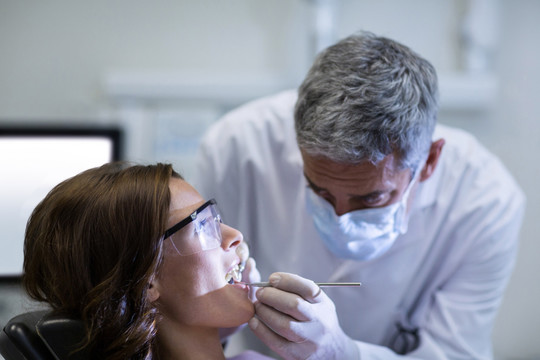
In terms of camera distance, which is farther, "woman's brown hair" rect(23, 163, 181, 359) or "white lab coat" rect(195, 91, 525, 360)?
"white lab coat" rect(195, 91, 525, 360)

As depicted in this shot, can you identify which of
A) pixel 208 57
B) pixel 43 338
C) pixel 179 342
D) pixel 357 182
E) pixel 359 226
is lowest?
pixel 179 342

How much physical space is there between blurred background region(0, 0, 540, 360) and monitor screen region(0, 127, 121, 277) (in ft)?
1.77

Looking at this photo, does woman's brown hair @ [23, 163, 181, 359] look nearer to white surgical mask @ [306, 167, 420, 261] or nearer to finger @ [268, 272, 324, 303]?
finger @ [268, 272, 324, 303]

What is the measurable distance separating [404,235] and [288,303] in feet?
2.06

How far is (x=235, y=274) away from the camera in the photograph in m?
1.36

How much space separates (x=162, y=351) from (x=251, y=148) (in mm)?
762

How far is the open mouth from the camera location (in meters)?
1.32

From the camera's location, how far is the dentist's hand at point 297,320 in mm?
1205

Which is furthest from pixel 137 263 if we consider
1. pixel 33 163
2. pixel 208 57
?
pixel 208 57

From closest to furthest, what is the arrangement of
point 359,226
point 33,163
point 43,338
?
1. point 43,338
2. point 359,226
3. point 33,163

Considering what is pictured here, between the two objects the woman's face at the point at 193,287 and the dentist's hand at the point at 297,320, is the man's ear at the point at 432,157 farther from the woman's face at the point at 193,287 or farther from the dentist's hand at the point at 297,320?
the woman's face at the point at 193,287

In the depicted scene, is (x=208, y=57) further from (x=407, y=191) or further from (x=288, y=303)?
(x=288, y=303)

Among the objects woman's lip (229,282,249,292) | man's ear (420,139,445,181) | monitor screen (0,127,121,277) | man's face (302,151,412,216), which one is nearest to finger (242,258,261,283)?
woman's lip (229,282,249,292)

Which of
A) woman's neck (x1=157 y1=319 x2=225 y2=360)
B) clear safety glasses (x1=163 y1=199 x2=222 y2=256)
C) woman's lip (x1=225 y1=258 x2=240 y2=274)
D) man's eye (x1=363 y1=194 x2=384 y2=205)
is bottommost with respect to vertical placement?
woman's neck (x1=157 y1=319 x2=225 y2=360)
